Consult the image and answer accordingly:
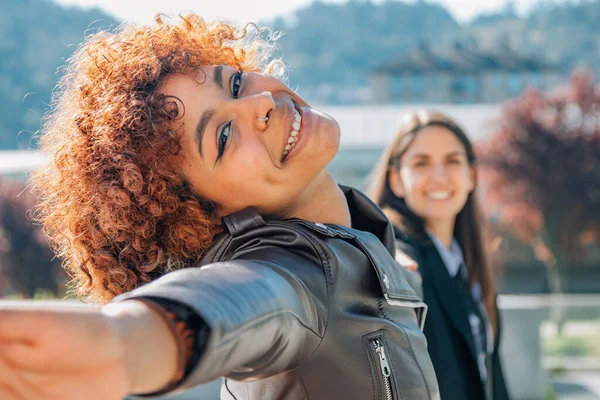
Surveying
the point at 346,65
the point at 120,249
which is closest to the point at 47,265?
the point at 120,249

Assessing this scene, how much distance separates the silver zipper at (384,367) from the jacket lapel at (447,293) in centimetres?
184

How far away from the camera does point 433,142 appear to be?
3793mm

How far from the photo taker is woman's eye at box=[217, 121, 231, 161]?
1688 millimetres

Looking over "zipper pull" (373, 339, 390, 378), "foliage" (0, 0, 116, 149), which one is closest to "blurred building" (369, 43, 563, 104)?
"foliage" (0, 0, 116, 149)

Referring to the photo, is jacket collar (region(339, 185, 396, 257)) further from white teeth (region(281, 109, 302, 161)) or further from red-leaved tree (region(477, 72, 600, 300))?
red-leaved tree (region(477, 72, 600, 300))

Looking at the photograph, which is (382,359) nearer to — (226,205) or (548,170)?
(226,205)

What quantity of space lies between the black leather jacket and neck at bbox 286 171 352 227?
6.4 inches

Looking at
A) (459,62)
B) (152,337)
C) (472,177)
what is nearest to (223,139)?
(152,337)

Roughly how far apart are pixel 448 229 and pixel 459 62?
65.5 metres

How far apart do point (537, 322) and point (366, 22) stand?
4255 inches

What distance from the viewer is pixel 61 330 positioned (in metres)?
Result: 0.92

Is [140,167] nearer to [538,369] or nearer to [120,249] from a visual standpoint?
[120,249]

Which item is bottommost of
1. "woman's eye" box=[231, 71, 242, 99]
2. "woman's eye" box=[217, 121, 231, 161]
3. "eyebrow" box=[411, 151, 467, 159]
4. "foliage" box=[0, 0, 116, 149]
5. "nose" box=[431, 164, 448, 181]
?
"woman's eye" box=[217, 121, 231, 161]

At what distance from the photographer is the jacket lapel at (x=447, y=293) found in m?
3.35
